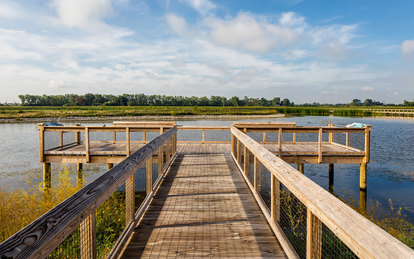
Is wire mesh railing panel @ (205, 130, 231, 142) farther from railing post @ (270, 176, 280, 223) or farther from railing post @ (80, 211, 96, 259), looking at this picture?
railing post @ (80, 211, 96, 259)

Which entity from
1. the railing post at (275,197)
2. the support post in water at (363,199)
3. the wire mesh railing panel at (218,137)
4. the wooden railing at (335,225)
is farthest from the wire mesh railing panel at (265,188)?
the wire mesh railing panel at (218,137)

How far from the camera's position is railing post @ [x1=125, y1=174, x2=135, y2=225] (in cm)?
294

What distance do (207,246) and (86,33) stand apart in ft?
61.3

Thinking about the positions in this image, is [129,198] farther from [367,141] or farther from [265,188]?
[367,141]

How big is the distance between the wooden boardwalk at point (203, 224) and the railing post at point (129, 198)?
7.0 inches

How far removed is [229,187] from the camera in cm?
490

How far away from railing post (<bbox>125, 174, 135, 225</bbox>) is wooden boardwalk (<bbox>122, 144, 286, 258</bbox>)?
0.59 feet

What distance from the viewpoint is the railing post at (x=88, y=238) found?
189 centimetres

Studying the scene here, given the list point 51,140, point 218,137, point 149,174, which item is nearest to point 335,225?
point 149,174

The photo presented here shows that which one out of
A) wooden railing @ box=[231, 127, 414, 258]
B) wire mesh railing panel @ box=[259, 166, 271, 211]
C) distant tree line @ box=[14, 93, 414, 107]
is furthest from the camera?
distant tree line @ box=[14, 93, 414, 107]

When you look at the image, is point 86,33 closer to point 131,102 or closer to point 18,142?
point 18,142

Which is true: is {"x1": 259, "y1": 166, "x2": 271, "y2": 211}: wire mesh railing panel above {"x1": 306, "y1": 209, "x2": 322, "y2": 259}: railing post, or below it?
below

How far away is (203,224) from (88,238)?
169 centimetres

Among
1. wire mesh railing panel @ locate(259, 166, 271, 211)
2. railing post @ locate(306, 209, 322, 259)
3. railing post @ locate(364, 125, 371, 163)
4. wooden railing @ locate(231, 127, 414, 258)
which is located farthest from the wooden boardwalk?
railing post @ locate(364, 125, 371, 163)
